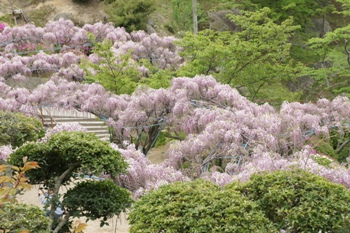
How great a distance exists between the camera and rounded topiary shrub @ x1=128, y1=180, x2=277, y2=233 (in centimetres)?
469

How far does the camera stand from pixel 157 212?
4918 mm

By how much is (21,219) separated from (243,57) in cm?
1273

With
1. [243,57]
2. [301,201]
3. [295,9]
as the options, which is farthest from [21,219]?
[295,9]

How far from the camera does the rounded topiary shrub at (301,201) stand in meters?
5.03

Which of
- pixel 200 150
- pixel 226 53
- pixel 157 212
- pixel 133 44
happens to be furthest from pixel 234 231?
pixel 133 44

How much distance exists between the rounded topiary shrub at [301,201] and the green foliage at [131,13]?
64.3 ft

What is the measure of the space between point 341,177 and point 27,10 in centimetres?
2318

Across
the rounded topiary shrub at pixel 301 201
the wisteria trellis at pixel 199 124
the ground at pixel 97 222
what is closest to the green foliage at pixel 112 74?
the wisteria trellis at pixel 199 124

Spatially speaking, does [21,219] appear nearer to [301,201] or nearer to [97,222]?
[301,201]

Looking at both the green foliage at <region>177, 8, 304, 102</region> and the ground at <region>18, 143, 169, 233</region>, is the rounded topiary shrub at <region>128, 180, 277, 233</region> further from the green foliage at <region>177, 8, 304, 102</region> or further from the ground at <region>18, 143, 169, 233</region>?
the green foliage at <region>177, 8, 304, 102</region>

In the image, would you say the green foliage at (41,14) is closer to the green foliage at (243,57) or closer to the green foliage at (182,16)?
the green foliage at (182,16)

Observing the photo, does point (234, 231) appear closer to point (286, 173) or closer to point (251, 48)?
point (286, 173)

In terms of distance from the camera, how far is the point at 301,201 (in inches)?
203

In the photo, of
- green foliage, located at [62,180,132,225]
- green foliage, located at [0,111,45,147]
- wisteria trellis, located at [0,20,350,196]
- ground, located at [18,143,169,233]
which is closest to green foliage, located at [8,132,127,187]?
green foliage, located at [62,180,132,225]
